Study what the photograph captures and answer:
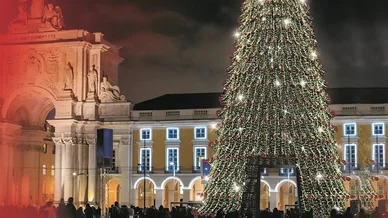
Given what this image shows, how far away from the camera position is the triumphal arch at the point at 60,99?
6262 centimetres

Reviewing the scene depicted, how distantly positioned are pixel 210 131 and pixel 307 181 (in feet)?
106

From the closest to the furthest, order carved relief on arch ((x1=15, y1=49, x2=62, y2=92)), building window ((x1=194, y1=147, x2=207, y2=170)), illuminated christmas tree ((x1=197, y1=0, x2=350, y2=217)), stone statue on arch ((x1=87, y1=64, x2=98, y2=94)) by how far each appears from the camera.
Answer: illuminated christmas tree ((x1=197, y1=0, x2=350, y2=217))
building window ((x1=194, y1=147, x2=207, y2=170))
stone statue on arch ((x1=87, y1=64, x2=98, y2=94))
carved relief on arch ((x1=15, y1=49, x2=62, y2=92))

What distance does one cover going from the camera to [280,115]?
29.6 meters

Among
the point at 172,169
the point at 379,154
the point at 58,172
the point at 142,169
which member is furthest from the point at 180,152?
the point at 379,154

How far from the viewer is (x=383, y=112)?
193 feet

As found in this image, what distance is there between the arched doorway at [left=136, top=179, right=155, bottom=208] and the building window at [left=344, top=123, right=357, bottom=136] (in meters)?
17.1

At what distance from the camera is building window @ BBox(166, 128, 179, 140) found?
62.9 meters

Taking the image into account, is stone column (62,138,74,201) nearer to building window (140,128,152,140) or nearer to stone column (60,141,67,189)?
stone column (60,141,67,189)

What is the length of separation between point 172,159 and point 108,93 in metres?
8.21

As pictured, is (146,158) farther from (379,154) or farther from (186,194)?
(379,154)

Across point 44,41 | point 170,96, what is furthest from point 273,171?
point 44,41

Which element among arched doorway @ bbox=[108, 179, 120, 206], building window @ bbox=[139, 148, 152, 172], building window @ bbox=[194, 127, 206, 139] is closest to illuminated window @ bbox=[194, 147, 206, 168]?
building window @ bbox=[194, 127, 206, 139]

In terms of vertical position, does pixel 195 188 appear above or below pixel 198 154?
below

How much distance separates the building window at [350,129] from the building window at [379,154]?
6.53ft
